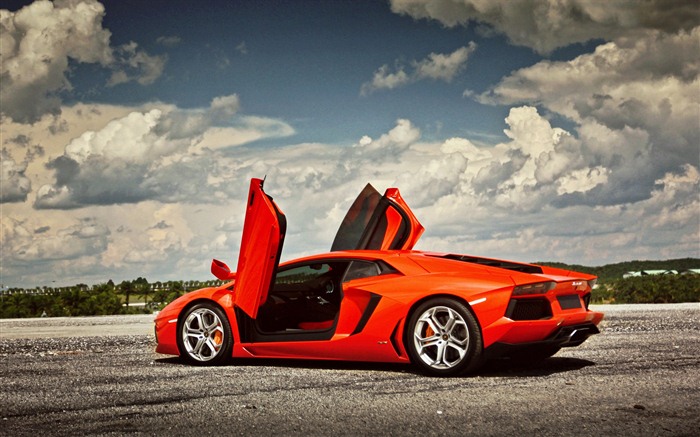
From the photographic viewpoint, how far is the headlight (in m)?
7.24

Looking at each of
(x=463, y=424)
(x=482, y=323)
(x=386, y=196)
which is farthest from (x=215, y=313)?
(x=463, y=424)

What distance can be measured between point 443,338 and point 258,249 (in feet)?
6.95

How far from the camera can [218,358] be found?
8.61m

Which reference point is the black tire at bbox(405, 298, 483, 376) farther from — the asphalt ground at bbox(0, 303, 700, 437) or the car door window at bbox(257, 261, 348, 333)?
the car door window at bbox(257, 261, 348, 333)

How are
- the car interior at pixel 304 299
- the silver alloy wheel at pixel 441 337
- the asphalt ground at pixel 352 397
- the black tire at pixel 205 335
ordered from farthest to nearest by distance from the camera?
the car interior at pixel 304 299 → the black tire at pixel 205 335 → the silver alloy wheel at pixel 441 337 → the asphalt ground at pixel 352 397

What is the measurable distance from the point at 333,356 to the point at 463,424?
316cm

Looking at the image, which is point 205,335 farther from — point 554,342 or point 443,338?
point 554,342

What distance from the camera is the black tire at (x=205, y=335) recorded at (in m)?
8.60

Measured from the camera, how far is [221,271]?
29.2 feet

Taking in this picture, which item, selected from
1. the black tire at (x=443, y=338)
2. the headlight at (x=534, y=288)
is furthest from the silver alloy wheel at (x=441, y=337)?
the headlight at (x=534, y=288)

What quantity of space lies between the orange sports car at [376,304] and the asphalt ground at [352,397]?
0.26 meters

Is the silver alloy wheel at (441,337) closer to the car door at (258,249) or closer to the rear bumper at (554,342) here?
the rear bumper at (554,342)

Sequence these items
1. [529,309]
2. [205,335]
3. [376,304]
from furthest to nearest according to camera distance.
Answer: [205,335] < [376,304] < [529,309]

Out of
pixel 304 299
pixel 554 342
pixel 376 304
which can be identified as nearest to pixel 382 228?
pixel 304 299
